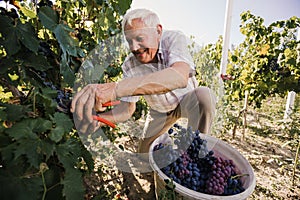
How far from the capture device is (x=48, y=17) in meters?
0.78

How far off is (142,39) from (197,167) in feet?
2.18

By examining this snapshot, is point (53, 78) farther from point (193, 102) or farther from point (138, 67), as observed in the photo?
point (193, 102)

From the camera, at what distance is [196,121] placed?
1.58 m

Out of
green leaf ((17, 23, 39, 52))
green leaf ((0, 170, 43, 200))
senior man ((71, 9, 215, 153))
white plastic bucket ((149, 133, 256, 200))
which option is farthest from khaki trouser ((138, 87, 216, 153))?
green leaf ((0, 170, 43, 200))

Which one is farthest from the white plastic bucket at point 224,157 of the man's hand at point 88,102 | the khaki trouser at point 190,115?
the man's hand at point 88,102

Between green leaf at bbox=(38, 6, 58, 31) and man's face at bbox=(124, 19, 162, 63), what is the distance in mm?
391

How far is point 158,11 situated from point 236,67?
227 cm

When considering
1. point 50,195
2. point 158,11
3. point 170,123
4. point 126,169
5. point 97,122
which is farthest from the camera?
point 126,169

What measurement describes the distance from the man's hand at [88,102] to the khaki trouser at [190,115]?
80 centimetres

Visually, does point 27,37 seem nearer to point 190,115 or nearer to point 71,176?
point 71,176

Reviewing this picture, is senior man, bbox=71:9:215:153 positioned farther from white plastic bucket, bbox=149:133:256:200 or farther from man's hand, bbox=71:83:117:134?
white plastic bucket, bbox=149:133:256:200

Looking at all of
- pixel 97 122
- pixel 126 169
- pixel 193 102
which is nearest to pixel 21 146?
pixel 97 122

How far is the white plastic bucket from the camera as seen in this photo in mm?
940

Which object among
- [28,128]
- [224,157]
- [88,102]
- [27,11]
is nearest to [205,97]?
[224,157]
